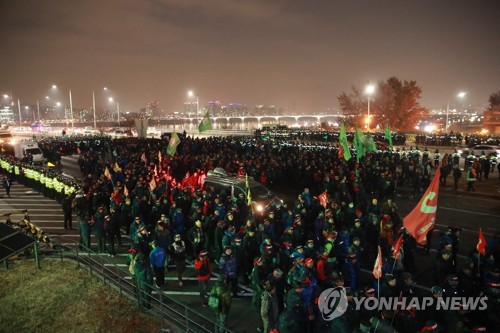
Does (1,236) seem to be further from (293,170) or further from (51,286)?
(293,170)

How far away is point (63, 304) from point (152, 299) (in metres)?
2.56

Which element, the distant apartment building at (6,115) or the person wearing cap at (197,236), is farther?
the distant apartment building at (6,115)

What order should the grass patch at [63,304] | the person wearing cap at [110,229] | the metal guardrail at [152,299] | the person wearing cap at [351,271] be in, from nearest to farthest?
the metal guardrail at [152,299]
the person wearing cap at [351,271]
the grass patch at [63,304]
the person wearing cap at [110,229]

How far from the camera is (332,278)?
6.68 metres

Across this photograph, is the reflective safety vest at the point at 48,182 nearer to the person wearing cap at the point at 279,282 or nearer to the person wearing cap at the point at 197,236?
the person wearing cap at the point at 197,236

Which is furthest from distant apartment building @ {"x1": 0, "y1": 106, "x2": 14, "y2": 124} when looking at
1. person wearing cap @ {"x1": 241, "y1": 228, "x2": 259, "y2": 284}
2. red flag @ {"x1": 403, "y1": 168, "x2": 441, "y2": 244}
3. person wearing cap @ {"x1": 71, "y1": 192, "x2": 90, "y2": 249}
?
red flag @ {"x1": 403, "y1": 168, "x2": 441, "y2": 244}

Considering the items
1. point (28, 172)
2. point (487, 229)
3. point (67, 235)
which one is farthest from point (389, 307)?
point (28, 172)

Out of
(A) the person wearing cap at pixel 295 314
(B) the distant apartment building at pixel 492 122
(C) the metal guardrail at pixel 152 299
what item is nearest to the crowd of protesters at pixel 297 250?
(A) the person wearing cap at pixel 295 314

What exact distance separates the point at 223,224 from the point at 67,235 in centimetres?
723

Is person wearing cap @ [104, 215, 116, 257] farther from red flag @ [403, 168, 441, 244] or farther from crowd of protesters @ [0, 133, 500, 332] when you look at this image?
red flag @ [403, 168, 441, 244]

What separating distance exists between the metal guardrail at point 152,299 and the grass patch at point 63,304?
0.18 m

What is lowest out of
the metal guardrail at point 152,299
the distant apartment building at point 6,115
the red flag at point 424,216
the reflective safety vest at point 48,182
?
the metal guardrail at point 152,299

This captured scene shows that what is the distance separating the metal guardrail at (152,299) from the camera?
6.98 meters

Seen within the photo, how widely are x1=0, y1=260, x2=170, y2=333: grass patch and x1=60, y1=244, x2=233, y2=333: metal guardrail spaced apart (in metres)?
0.18
